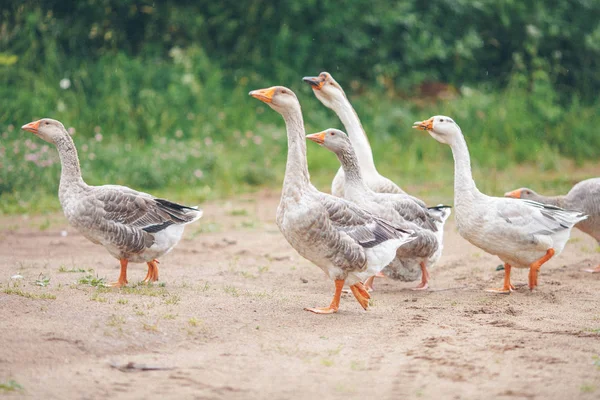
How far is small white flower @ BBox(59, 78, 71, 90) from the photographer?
1304cm

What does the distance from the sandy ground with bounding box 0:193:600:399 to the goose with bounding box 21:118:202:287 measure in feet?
1.11

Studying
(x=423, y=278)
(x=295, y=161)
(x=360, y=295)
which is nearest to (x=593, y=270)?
(x=423, y=278)

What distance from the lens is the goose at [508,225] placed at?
6.83 m

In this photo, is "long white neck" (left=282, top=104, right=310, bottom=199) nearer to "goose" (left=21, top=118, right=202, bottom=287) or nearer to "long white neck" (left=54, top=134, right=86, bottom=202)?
"goose" (left=21, top=118, right=202, bottom=287)

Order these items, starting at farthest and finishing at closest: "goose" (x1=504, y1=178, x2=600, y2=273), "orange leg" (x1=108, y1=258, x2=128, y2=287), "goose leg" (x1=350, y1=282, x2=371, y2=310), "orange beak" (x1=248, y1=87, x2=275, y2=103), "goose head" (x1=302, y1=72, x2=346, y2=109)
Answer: "goose head" (x1=302, y1=72, x2=346, y2=109)
"goose" (x1=504, y1=178, x2=600, y2=273)
"orange leg" (x1=108, y1=258, x2=128, y2=287)
"goose leg" (x1=350, y1=282, x2=371, y2=310)
"orange beak" (x1=248, y1=87, x2=275, y2=103)

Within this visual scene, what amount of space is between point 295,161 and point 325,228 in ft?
1.85

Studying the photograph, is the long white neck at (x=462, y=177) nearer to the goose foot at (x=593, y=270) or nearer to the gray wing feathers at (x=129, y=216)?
the goose foot at (x=593, y=270)

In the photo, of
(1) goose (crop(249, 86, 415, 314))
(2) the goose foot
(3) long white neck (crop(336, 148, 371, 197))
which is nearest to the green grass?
(3) long white neck (crop(336, 148, 371, 197))

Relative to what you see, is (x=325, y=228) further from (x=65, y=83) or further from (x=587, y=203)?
(x=65, y=83)

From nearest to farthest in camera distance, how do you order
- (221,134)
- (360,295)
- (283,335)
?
(283,335)
(360,295)
(221,134)

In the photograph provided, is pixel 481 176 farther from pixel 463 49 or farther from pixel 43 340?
pixel 43 340

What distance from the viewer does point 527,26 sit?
15.8 meters

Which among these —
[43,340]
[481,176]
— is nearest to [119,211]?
[43,340]

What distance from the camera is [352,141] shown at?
813 cm
